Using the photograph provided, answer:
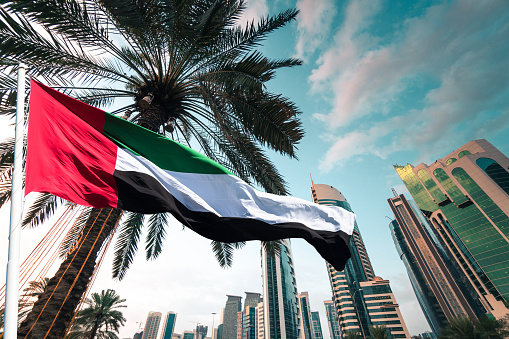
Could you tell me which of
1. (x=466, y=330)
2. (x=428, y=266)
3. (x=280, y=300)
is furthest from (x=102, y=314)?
(x=428, y=266)

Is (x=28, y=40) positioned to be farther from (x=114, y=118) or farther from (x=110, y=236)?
(x=110, y=236)

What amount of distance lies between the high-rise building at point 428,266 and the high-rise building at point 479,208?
107 feet

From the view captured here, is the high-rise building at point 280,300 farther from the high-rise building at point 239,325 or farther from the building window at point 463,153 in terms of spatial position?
the building window at point 463,153

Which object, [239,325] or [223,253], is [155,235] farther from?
[239,325]

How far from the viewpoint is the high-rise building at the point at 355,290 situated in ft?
291

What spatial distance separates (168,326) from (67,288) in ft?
754

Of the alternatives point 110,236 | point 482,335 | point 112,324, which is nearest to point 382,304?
point 482,335

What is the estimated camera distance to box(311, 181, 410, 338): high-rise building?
88750 mm

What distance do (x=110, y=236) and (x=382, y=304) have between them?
111630 millimetres

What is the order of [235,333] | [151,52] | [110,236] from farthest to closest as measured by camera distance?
1. [235,333]
2. [151,52]
3. [110,236]

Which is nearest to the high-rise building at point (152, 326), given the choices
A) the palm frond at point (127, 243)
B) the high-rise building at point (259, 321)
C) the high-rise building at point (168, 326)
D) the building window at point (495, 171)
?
the high-rise building at point (168, 326)

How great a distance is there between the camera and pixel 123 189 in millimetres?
3385

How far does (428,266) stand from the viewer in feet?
422

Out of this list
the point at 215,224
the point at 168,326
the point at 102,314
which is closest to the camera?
the point at 215,224
